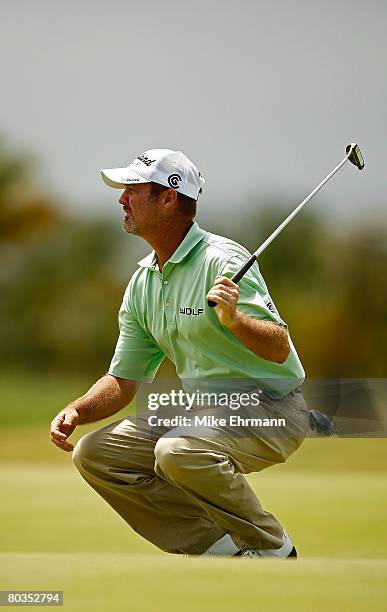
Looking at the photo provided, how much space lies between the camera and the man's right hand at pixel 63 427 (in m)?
2.21

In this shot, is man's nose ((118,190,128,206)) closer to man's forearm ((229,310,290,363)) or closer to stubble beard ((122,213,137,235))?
stubble beard ((122,213,137,235))

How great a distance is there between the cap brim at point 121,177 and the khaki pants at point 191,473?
52 centimetres

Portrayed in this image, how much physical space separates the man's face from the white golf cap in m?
0.02

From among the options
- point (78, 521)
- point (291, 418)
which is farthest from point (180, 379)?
point (78, 521)

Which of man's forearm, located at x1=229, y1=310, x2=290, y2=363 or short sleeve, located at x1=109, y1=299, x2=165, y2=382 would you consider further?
short sleeve, located at x1=109, y1=299, x2=165, y2=382

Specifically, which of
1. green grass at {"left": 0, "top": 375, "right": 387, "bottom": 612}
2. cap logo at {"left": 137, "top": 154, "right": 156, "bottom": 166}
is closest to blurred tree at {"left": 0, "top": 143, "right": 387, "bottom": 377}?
green grass at {"left": 0, "top": 375, "right": 387, "bottom": 612}

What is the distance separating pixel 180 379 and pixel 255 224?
461 millimetres

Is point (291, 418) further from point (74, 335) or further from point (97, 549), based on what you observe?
point (74, 335)

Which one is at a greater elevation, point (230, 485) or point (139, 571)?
point (230, 485)

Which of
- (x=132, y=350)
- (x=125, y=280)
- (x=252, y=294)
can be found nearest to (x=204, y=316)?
(x=252, y=294)

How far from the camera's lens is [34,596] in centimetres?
213

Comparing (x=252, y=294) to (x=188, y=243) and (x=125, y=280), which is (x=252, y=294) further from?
(x=125, y=280)

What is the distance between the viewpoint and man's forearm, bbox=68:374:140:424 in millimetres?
2348

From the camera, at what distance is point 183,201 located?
2.36m
